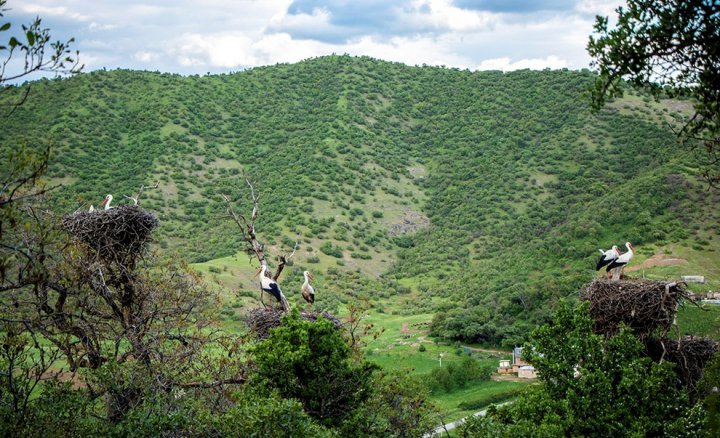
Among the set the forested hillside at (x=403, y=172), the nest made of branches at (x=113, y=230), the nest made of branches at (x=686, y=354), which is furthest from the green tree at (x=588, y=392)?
the forested hillside at (x=403, y=172)

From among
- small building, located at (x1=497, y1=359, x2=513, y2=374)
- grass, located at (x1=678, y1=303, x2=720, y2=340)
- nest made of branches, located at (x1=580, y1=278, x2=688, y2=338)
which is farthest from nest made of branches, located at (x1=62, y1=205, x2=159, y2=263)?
small building, located at (x1=497, y1=359, x2=513, y2=374)

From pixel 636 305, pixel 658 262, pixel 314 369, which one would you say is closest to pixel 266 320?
pixel 314 369

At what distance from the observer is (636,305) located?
16547mm

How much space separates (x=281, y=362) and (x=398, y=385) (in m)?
4.48

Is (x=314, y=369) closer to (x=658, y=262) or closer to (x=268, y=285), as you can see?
(x=268, y=285)

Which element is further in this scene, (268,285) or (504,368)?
(504,368)

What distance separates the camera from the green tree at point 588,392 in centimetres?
1350

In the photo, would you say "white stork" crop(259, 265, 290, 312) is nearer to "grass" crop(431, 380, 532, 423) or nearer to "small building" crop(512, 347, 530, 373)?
"grass" crop(431, 380, 532, 423)

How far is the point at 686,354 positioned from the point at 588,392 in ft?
15.0

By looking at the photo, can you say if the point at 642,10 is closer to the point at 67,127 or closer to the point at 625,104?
the point at 67,127

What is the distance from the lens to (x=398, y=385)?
15.9 metres

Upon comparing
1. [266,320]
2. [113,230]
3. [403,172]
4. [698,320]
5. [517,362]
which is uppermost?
[113,230]

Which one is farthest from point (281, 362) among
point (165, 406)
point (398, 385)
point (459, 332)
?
point (459, 332)

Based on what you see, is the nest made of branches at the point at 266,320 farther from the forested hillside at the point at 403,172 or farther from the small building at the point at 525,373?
the forested hillside at the point at 403,172
